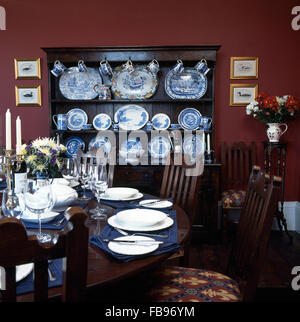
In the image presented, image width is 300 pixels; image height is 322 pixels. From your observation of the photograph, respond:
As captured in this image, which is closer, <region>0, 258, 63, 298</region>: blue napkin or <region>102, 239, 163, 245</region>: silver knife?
<region>0, 258, 63, 298</region>: blue napkin

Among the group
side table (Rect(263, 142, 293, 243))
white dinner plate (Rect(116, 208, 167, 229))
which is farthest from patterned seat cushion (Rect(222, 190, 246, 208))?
white dinner plate (Rect(116, 208, 167, 229))

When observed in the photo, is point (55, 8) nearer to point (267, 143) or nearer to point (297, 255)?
point (267, 143)

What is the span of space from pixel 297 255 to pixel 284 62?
2063mm

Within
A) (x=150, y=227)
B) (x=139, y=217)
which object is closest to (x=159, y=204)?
(x=139, y=217)

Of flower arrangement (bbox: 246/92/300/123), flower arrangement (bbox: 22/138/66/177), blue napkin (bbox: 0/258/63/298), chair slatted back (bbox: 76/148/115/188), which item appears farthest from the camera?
flower arrangement (bbox: 246/92/300/123)

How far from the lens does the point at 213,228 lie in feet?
10.4

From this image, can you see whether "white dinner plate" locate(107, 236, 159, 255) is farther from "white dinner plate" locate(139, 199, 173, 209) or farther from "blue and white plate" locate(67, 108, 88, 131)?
"blue and white plate" locate(67, 108, 88, 131)

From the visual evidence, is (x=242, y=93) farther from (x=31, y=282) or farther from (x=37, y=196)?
(x=31, y=282)

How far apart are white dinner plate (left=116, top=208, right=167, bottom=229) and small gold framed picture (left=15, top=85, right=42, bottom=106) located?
2.79m

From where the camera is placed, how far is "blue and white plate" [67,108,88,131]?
362 cm

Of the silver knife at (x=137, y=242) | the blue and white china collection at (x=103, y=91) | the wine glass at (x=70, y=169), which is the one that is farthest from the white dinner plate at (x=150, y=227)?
the blue and white china collection at (x=103, y=91)

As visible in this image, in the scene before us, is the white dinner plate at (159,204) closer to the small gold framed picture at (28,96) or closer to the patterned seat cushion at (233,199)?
the patterned seat cushion at (233,199)

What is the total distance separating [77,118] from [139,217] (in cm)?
251

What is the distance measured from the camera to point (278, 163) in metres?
3.36
